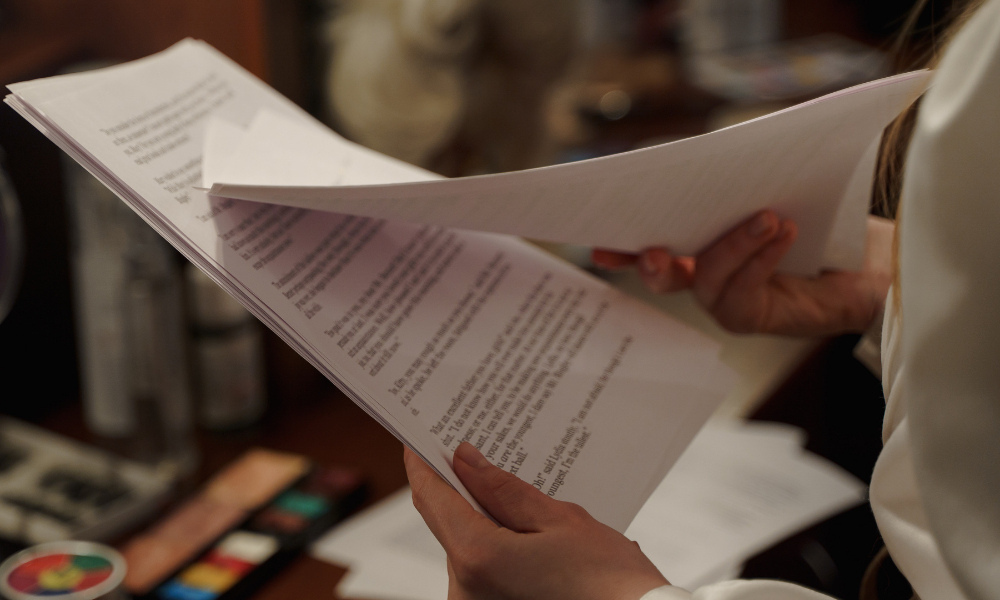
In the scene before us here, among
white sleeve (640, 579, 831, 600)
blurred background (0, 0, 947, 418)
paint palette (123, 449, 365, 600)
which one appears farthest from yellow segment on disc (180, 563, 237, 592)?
white sleeve (640, 579, 831, 600)

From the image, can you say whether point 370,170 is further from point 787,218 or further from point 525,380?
point 787,218

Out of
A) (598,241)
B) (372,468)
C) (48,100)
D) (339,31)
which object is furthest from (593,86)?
(48,100)

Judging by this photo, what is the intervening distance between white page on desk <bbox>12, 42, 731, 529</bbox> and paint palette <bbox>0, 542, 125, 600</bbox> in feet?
0.73

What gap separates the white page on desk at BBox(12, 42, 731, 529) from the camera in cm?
39

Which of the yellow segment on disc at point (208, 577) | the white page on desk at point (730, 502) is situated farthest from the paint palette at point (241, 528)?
the white page on desk at point (730, 502)

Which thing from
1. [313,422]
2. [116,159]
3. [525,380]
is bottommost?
[313,422]

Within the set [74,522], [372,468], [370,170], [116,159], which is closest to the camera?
[116,159]

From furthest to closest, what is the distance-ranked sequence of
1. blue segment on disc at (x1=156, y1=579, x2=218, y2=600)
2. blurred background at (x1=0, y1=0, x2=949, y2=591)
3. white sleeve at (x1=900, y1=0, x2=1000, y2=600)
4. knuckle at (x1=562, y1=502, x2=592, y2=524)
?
blurred background at (x1=0, y1=0, x2=949, y2=591)
blue segment on disc at (x1=156, y1=579, x2=218, y2=600)
knuckle at (x1=562, y1=502, x2=592, y2=524)
white sleeve at (x1=900, y1=0, x2=1000, y2=600)

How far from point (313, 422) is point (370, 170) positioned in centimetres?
46

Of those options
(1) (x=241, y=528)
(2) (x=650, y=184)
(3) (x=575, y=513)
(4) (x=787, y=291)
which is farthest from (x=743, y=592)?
(1) (x=241, y=528)

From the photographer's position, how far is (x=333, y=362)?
1.26 feet

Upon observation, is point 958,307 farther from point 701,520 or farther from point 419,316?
point 701,520

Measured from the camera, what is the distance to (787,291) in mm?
648

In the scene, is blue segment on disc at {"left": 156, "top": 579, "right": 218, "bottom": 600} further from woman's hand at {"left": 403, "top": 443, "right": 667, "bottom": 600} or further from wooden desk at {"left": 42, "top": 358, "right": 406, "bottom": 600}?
woman's hand at {"left": 403, "top": 443, "right": 667, "bottom": 600}
